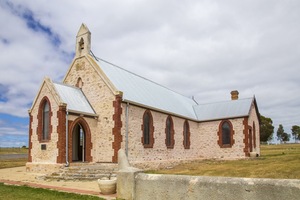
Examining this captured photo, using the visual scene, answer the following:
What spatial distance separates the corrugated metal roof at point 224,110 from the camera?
108ft

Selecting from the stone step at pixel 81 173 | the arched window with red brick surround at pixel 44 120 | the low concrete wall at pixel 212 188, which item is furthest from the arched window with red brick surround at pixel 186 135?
the low concrete wall at pixel 212 188

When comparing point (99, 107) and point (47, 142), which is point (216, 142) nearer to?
point (99, 107)

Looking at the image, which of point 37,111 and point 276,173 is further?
point 37,111

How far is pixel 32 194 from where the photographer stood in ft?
40.0

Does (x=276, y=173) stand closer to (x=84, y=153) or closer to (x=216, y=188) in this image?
(x=216, y=188)

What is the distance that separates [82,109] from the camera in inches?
838

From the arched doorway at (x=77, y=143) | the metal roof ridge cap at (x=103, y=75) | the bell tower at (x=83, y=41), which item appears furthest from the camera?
the bell tower at (x=83, y=41)

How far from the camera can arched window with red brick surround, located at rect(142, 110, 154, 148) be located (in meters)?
23.8

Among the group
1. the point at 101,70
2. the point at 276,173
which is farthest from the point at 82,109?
the point at 276,173

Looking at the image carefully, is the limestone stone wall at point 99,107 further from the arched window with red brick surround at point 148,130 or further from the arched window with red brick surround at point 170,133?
the arched window with red brick surround at point 170,133

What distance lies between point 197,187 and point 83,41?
60.8 ft

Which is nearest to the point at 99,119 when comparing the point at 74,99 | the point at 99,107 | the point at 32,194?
the point at 99,107

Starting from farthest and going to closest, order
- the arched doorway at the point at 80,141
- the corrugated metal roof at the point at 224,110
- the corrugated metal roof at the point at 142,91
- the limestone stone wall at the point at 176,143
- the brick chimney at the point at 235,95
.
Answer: the brick chimney at the point at 235,95, the corrugated metal roof at the point at 224,110, the corrugated metal roof at the point at 142,91, the limestone stone wall at the point at 176,143, the arched doorway at the point at 80,141

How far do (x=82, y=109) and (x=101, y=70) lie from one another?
334cm
